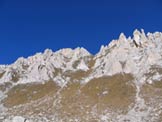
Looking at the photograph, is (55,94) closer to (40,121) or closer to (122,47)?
(40,121)

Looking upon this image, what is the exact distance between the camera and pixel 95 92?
385ft

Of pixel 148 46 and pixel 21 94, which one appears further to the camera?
pixel 148 46

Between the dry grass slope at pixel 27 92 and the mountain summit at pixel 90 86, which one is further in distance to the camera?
the dry grass slope at pixel 27 92

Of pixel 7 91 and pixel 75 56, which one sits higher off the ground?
pixel 75 56

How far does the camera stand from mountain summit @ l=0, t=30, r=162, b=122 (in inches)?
3686

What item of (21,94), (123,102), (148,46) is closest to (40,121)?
(123,102)

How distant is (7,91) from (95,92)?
140 ft

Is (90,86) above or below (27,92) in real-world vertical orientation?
below

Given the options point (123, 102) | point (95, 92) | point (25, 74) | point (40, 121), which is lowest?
point (40, 121)

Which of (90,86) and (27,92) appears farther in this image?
(27,92)

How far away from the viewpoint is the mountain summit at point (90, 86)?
307 feet

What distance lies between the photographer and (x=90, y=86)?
125m

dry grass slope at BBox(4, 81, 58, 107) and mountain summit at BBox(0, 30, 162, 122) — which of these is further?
dry grass slope at BBox(4, 81, 58, 107)

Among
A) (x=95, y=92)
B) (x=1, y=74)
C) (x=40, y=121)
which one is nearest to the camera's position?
(x=40, y=121)
